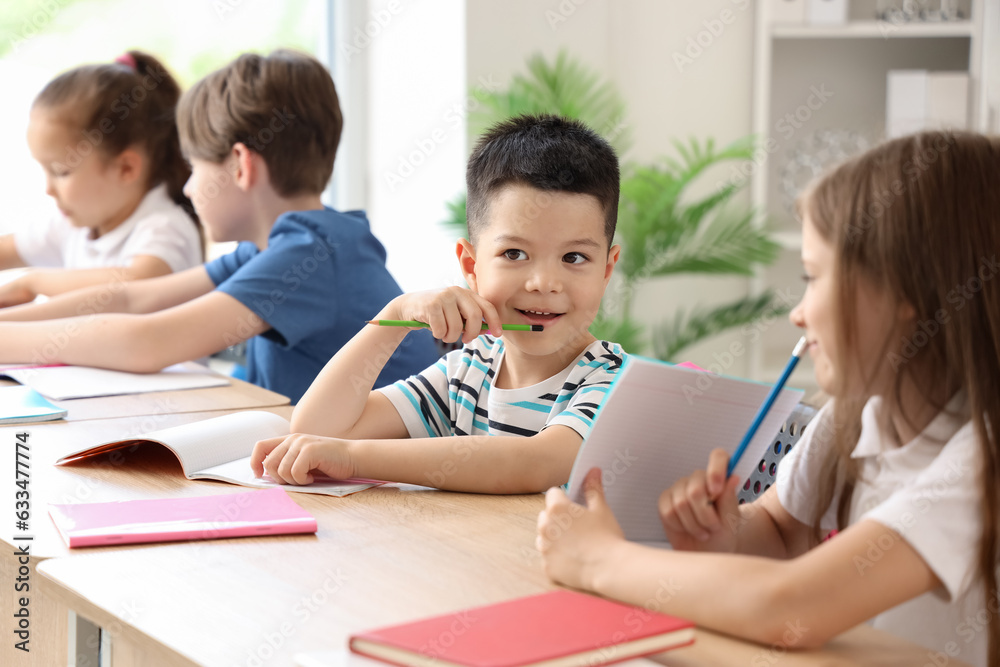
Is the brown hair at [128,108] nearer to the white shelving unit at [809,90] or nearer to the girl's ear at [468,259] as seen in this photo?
the girl's ear at [468,259]

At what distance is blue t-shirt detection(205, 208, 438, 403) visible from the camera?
1.74 metres

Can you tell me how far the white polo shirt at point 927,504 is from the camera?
0.69m

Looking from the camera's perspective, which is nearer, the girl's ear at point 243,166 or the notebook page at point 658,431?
the notebook page at point 658,431

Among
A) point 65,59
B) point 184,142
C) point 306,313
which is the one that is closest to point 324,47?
point 65,59

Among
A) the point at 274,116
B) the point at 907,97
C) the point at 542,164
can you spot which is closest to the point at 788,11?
the point at 907,97

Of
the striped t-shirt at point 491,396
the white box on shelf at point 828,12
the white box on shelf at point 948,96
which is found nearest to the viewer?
the striped t-shirt at point 491,396

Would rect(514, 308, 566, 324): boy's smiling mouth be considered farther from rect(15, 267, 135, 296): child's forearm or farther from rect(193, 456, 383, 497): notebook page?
rect(15, 267, 135, 296): child's forearm

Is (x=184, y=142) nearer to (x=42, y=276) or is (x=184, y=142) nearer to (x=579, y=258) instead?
(x=42, y=276)
